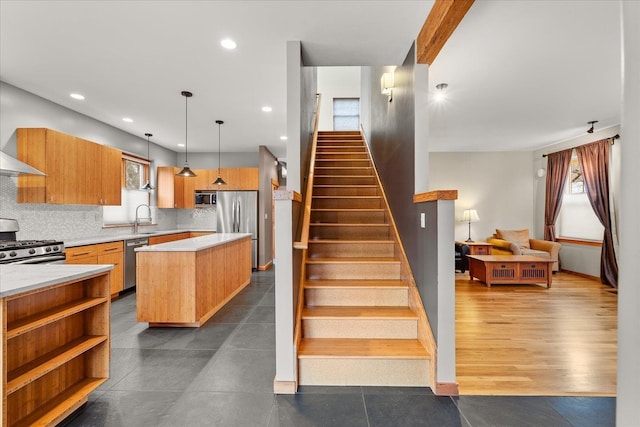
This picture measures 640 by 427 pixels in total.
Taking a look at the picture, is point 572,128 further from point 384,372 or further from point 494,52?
point 384,372

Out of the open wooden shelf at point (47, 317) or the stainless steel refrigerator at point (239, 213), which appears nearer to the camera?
the open wooden shelf at point (47, 317)

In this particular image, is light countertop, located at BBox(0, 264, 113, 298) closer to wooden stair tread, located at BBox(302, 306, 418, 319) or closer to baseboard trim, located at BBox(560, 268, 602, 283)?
wooden stair tread, located at BBox(302, 306, 418, 319)

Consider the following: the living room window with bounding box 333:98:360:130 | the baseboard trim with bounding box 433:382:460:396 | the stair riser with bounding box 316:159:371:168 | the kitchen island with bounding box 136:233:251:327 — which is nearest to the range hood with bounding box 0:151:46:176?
the kitchen island with bounding box 136:233:251:327

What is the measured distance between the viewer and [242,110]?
4449mm

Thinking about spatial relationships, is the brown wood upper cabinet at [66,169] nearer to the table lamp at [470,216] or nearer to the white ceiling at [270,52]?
the white ceiling at [270,52]

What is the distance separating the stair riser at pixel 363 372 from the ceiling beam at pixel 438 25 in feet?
7.64

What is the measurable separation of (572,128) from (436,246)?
528 cm

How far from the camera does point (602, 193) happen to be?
17.6 ft

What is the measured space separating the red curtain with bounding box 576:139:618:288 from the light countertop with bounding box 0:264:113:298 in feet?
23.4

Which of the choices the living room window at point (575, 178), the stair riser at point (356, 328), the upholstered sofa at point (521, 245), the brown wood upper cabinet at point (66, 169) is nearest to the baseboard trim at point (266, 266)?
the brown wood upper cabinet at point (66, 169)

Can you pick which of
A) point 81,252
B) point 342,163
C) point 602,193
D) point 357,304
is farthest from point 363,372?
point 602,193

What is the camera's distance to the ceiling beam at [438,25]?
6.35 feet

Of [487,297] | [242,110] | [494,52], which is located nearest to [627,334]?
[494,52]

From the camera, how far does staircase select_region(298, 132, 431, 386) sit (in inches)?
86.3
